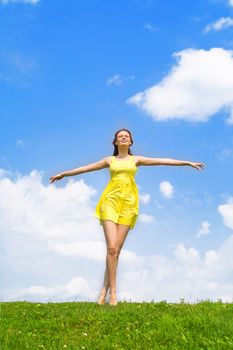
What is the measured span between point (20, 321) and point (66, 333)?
1842mm

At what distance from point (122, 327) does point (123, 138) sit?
483 cm

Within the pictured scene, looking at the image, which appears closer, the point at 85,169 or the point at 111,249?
the point at 111,249

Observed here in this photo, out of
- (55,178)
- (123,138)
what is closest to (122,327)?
(55,178)

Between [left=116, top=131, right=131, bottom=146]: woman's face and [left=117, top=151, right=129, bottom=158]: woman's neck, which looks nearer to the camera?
[left=116, top=131, right=131, bottom=146]: woman's face

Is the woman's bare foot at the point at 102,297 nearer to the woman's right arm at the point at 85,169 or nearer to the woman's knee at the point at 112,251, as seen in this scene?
the woman's knee at the point at 112,251

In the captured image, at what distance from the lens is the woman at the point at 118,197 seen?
15.2 m

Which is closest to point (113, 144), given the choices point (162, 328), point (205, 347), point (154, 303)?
point (154, 303)

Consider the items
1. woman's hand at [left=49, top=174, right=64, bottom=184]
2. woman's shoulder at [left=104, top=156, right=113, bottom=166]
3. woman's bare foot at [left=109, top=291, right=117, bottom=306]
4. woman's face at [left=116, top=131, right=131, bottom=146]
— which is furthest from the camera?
woman's hand at [left=49, top=174, right=64, bottom=184]

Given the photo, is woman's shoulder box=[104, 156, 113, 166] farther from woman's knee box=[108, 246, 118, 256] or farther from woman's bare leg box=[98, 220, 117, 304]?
woman's knee box=[108, 246, 118, 256]

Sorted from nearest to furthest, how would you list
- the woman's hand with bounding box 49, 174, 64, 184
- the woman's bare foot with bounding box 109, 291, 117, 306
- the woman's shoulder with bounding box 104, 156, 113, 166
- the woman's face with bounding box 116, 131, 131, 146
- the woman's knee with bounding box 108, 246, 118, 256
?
the woman's knee with bounding box 108, 246, 118, 256
the woman's bare foot with bounding box 109, 291, 117, 306
the woman's face with bounding box 116, 131, 131, 146
the woman's shoulder with bounding box 104, 156, 113, 166
the woman's hand with bounding box 49, 174, 64, 184

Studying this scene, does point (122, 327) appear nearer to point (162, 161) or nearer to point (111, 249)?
point (111, 249)

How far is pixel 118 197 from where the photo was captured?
51.3 feet

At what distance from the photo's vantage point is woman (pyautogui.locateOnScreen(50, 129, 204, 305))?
15.2 m

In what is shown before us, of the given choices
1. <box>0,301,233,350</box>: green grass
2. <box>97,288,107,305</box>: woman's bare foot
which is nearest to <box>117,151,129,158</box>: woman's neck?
<box>97,288,107,305</box>: woman's bare foot
